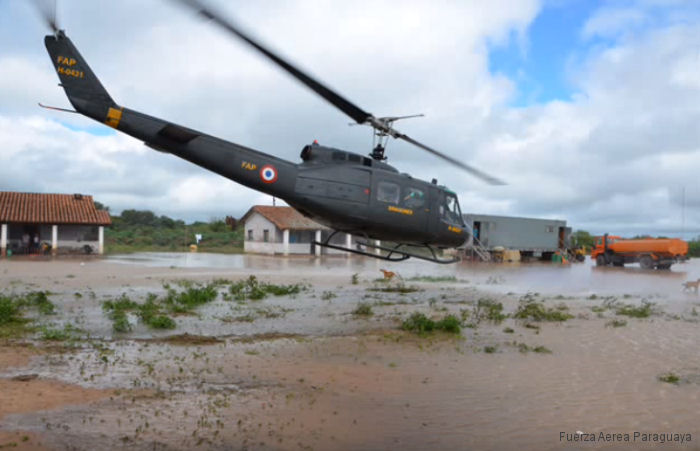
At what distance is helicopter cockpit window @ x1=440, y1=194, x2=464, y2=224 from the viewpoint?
41.5 ft

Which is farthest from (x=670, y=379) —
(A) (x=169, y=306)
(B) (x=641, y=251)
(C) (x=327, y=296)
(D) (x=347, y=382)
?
(B) (x=641, y=251)

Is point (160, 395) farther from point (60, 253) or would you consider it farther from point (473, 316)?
point (60, 253)

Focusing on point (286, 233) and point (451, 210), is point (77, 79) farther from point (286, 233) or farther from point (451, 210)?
point (286, 233)

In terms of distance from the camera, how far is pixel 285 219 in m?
43.1

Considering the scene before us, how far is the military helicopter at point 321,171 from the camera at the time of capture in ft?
31.2

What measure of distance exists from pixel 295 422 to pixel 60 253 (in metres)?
36.9

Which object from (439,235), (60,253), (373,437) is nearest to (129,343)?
(373,437)

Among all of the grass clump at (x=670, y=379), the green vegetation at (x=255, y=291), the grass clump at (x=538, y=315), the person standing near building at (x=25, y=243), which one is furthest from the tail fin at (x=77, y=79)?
the person standing near building at (x=25, y=243)

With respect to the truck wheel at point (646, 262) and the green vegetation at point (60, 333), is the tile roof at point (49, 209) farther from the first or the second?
the truck wheel at point (646, 262)

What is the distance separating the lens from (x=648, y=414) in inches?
223

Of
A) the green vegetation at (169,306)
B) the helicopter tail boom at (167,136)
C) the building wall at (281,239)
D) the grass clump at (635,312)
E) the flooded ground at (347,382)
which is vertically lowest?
the flooded ground at (347,382)

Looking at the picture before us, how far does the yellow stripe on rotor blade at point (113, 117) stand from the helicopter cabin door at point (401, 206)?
5335 millimetres

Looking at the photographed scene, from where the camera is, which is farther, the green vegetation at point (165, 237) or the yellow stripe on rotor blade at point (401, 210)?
the green vegetation at point (165, 237)

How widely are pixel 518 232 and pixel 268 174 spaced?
35.8 m
